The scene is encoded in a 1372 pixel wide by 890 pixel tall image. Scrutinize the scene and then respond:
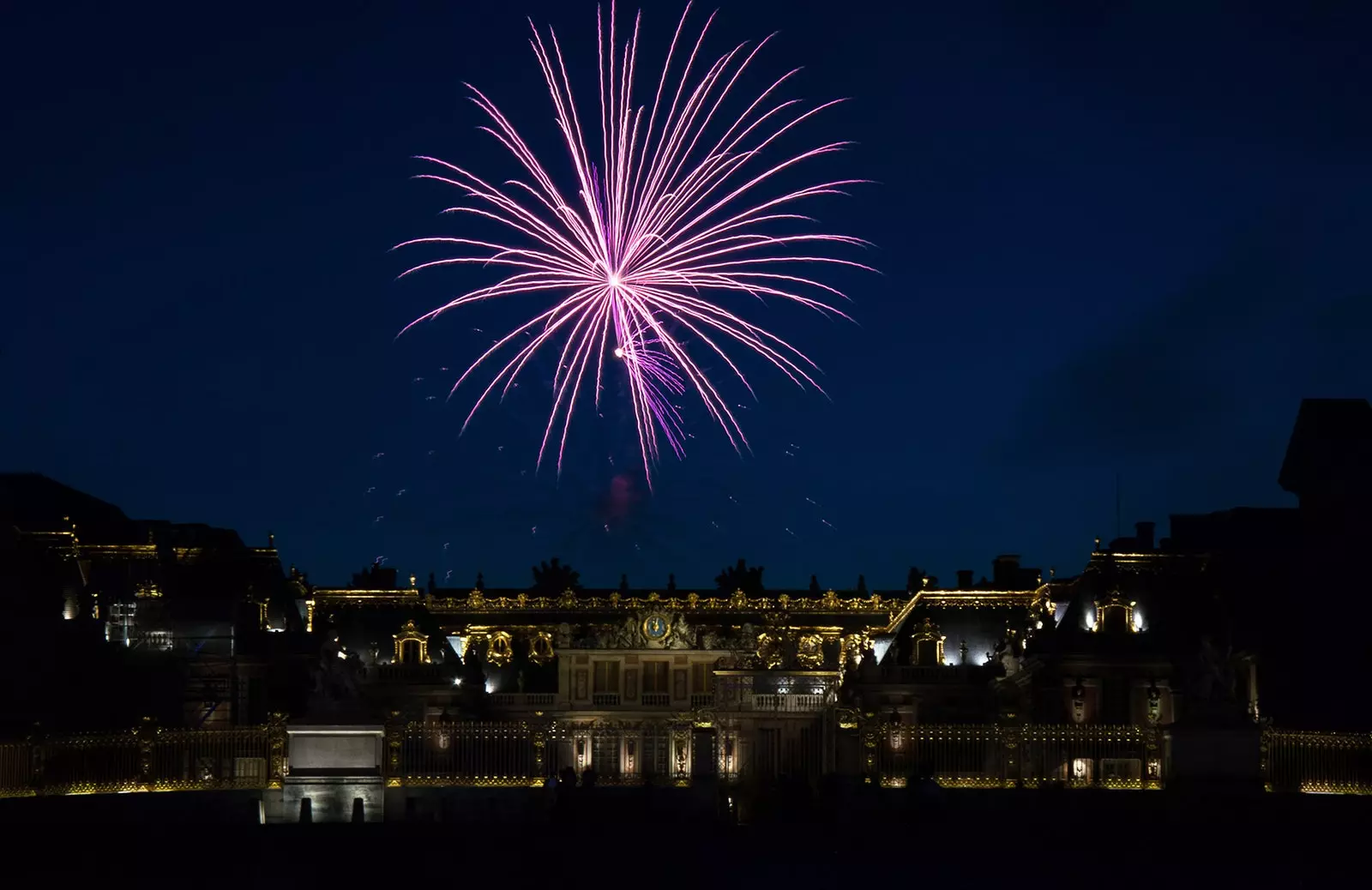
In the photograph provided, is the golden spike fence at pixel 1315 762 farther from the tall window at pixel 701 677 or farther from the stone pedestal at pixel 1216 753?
the tall window at pixel 701 677

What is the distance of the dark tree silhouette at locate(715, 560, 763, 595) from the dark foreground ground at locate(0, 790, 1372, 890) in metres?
45.2

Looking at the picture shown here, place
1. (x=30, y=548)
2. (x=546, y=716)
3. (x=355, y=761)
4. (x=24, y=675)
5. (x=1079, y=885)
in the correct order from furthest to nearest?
(x=546, y=716) → (x=30, y=548) → (x=24, y=675) → (x=355, y=761) → (x=1079, y=885)

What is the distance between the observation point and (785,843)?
33.8 meters

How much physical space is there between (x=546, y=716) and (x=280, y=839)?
38201mm

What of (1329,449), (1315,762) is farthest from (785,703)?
(1329,449)

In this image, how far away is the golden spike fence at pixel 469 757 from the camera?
43531 millimetres

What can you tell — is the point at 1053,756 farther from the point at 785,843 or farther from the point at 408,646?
the point at 408,646

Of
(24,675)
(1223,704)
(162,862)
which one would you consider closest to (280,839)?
(162,862)

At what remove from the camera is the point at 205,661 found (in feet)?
207

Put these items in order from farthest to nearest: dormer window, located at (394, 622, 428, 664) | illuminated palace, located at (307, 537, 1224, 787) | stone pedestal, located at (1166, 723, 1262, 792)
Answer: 1. dormer window, located at (394, 622, 428, 664)
2. illuminated palace, located at (307, 537, 1224, 787)
3. stone pedestal, located at (1166, 723, 1262, 792)

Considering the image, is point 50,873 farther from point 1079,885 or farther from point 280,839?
point 1079,885

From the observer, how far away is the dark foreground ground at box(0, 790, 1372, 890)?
29797mm

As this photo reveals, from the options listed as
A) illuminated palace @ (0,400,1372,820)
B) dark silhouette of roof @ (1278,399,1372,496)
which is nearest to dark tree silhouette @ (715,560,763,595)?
illuminated palace @ (0,400,1372,820)

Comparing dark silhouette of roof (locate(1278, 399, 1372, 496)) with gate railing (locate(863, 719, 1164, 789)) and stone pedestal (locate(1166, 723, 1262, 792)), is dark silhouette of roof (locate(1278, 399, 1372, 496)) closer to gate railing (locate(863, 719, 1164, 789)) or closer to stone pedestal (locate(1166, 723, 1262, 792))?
gate railing (locate(863, 719, 1164, 789))
